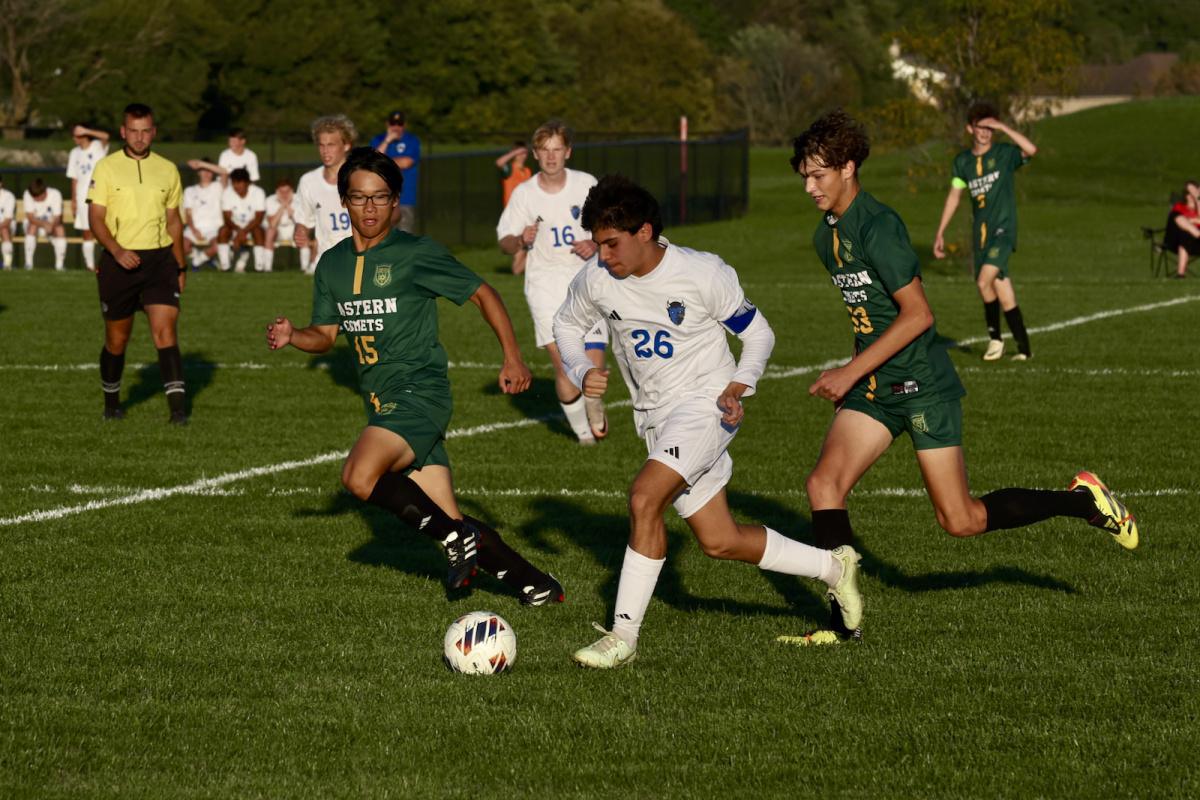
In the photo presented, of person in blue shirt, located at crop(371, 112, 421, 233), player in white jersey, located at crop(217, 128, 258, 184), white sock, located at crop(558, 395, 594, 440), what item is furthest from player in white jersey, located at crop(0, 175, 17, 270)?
white sock, located at crop(558, 395, 594, 440)

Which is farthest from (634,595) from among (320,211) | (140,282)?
(320,211)

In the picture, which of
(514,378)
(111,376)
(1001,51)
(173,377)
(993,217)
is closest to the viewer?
(514,378)

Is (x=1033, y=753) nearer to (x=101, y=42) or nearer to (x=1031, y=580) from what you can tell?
(x=1031, y=580)

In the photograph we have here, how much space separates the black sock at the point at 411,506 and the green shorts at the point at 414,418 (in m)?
0.21

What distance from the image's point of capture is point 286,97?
74.6 meters

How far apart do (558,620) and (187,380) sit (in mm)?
9341

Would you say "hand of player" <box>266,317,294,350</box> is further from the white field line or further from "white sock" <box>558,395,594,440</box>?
"white sock" <box>558,395,594,440</box>

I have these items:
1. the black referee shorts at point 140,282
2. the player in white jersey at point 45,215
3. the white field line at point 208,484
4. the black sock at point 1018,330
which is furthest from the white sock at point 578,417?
the player in white jersey at point 45,215

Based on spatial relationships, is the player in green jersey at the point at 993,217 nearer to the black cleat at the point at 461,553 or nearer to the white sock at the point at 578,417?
the white sock at the point at 578,417

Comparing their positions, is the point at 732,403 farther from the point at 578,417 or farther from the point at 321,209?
the point at 321,209

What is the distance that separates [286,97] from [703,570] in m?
68.7

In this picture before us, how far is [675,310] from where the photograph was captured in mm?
6887

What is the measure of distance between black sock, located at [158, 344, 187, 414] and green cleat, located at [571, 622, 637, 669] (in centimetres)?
757

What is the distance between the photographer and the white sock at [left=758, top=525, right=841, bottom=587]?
716 cm
